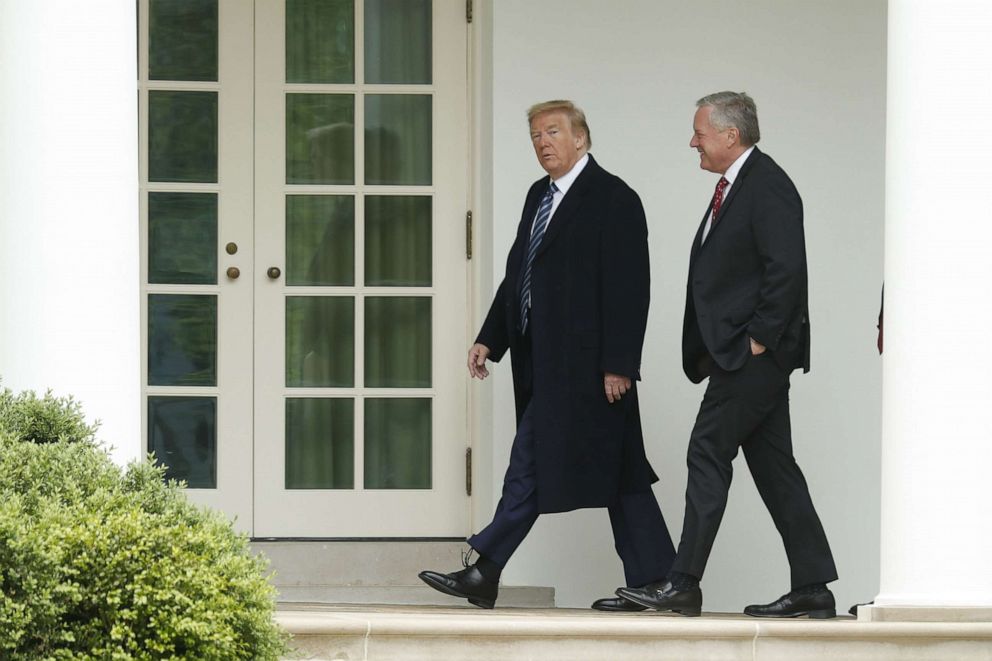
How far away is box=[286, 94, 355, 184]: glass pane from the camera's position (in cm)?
708

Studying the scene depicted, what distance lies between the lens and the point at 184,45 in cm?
705

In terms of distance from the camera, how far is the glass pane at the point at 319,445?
7.07 meters

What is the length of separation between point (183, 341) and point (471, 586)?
1904 mm

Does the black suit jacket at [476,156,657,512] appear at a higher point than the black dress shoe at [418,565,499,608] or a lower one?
higher

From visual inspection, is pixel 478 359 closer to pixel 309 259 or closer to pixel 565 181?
pixel 565 181

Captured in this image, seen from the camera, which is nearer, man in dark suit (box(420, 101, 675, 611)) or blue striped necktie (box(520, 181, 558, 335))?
man in dark suit (box(420, 101, 675, 611))

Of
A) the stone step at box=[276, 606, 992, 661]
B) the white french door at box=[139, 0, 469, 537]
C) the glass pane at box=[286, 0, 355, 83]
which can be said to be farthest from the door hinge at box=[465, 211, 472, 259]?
the stone step at box=[276, 606, 992, 661]

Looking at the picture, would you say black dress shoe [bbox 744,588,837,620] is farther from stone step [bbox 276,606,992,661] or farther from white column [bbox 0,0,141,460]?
white column [bbox 0,0,141,460]

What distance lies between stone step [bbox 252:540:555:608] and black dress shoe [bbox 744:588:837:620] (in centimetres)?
145

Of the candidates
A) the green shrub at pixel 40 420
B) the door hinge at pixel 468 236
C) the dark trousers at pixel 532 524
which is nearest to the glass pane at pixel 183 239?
the door hinge at pixel 468 236

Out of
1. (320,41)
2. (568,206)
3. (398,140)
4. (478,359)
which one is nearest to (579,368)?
(478,359)

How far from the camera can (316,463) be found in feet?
23.2

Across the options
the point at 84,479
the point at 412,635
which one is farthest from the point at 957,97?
the point at 84,479

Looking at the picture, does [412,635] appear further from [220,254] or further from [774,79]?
[774,79]
